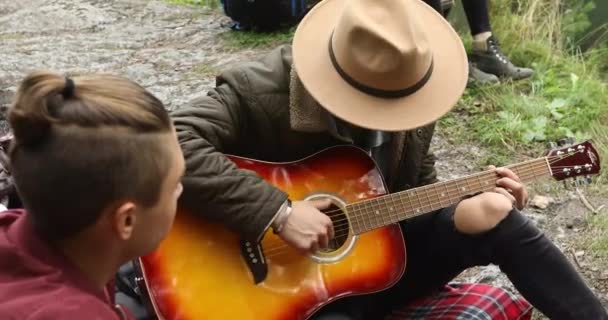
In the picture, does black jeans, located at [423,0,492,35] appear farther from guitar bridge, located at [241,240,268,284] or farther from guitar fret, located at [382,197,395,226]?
guitar bridge, located at [241,240,268,284]

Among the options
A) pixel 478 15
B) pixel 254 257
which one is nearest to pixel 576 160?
pixel 254 257

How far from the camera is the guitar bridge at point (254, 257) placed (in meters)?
1.87

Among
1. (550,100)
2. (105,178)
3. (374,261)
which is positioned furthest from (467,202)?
(550,100)

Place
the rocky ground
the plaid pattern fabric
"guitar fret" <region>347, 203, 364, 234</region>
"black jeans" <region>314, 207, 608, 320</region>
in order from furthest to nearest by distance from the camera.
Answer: the rocky ground → the plaid pattern fabric → "guitar fret" <region>347, 203, 364, 234</region> → "black jeans" <region>314, 207, 608, 320</region>

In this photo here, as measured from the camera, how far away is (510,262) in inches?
75.7

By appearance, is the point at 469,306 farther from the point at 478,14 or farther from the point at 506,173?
the point at 478,14

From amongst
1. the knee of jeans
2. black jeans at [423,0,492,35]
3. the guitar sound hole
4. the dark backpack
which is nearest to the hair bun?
the guitar sound hole

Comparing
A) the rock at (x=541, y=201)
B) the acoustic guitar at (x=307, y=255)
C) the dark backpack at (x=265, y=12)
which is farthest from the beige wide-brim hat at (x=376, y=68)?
the dark backpack at (x=265, y=12)

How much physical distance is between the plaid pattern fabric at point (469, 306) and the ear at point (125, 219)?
1181 mm

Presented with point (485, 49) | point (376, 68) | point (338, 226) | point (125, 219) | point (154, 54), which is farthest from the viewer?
point (154, 54)

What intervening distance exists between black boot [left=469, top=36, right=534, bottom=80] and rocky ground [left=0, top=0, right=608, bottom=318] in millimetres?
633

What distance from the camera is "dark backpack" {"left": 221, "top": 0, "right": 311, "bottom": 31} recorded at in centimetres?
463

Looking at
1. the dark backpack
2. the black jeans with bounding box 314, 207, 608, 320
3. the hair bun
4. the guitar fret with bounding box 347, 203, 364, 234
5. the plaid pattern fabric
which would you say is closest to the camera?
the hair bun

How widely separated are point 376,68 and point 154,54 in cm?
290
